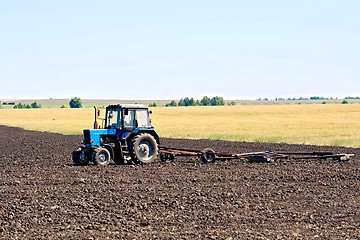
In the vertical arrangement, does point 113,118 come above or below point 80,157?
above

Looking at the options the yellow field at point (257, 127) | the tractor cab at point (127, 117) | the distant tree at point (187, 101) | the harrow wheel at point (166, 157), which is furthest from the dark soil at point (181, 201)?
the distant tree at point (187, 101)

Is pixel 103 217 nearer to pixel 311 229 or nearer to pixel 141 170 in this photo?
pixel 311 229

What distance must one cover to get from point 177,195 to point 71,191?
2.91 m

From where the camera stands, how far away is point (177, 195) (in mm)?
12102

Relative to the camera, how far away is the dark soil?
887 centimetres

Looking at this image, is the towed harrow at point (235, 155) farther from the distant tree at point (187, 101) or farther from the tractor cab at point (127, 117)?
the distant tree at point (187, 101)

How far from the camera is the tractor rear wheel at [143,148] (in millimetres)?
17672

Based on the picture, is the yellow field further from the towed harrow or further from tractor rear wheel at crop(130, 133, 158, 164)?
tractor rear wheel at crop(130, 133, 158, 164)

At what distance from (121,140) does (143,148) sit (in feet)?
2.97

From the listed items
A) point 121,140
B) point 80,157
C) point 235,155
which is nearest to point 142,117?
point 121,140

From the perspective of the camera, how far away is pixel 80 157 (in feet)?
59.8

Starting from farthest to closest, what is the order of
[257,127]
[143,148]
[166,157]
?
1. [257,127]
2. [166,157]
3. [143,148]

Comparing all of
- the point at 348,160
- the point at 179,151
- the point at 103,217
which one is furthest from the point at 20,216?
the point at 348,160

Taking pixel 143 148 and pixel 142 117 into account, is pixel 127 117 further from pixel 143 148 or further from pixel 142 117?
pixel 143 148
